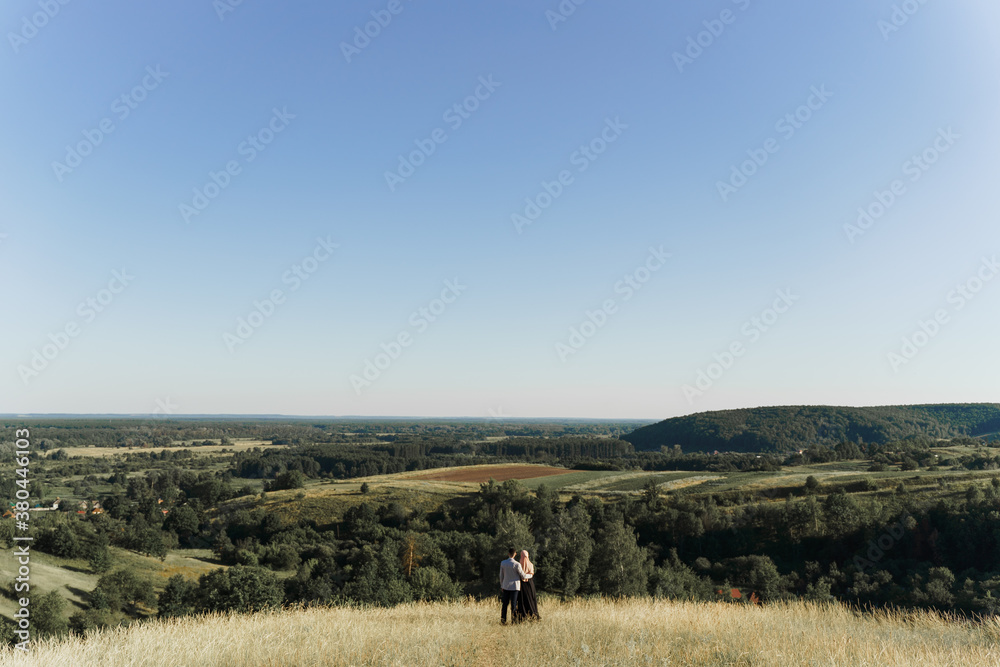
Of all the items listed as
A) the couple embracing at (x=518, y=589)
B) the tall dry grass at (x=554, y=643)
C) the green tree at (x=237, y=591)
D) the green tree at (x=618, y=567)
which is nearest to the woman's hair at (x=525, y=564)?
the couple embracing at (x=518, y=589)

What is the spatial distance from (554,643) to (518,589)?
3878 millimetres

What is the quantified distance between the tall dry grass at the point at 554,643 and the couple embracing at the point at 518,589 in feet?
2.20

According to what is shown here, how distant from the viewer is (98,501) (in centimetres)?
10156

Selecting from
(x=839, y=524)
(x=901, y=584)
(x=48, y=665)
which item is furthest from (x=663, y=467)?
(x=48, y=665)

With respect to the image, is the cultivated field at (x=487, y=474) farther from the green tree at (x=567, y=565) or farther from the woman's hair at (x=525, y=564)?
the woman's hair at (x=525, y=564)

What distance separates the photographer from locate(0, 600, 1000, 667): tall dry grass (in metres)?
8.70

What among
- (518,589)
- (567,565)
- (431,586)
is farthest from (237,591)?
(518,589)

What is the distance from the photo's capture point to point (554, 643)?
9.93m

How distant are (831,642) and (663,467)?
13285 centimetres

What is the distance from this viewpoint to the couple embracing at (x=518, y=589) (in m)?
13.6

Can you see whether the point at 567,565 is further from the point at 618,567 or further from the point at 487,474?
the point at 487,474

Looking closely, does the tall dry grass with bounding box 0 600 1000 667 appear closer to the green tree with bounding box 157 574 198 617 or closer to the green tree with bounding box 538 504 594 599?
the green tree with bounding box 538 504 594 599

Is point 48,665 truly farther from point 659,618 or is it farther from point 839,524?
point 839,524

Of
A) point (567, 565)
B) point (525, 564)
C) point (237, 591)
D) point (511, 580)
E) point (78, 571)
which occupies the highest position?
point (525, 564)
